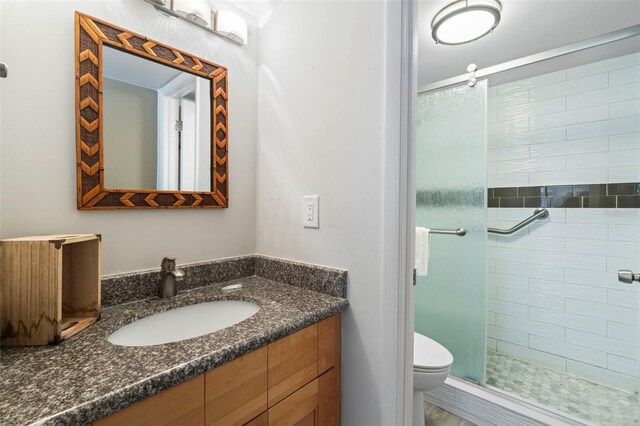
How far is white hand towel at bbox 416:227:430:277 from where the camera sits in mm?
1717

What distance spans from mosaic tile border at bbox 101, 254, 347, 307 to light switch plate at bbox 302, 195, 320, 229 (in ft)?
0.52

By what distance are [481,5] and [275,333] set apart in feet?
5.25

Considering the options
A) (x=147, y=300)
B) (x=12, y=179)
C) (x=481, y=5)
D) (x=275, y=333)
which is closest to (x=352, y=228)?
(x=275, y=333)

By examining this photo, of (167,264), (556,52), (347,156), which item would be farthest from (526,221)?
(167,264)

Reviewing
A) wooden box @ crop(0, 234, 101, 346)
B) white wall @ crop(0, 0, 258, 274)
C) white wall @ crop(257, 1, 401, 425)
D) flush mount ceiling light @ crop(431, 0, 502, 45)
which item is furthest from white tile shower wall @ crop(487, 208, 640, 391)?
wooden box @ crop(0, 234, 101, 346)

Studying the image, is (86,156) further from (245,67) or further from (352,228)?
(352,228)

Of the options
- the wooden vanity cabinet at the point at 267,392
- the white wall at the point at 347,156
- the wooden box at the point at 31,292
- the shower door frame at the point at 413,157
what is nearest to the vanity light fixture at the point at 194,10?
the white wall at the point at 347,156

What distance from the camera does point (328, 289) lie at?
3.44 ft

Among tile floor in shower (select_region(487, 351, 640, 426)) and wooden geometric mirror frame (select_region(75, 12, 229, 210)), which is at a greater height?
wooden geometric mirror frame (select_region(75, 12, 229, 210))

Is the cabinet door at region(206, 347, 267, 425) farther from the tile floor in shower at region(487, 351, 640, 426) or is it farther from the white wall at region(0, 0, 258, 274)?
the tile floor in shower at region(487, 351, 640, 426)

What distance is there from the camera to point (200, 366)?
604 millimetres

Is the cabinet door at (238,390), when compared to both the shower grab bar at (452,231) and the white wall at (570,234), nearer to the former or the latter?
the shower grab bar at (452,231)

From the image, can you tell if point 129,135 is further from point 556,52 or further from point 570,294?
point 570,294

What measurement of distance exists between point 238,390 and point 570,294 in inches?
90.8
